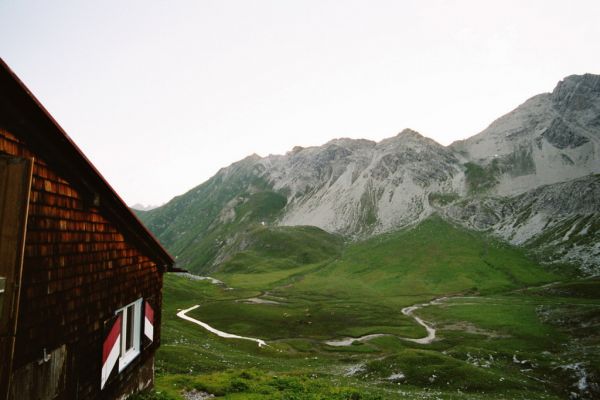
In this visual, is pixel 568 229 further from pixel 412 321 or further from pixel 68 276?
pixel 68 276

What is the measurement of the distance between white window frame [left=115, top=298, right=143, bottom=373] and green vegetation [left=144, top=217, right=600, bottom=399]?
3.02m

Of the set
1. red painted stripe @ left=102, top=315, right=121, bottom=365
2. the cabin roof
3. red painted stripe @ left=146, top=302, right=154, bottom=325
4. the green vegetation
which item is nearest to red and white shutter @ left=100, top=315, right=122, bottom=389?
red painted stripe @ left=102, top=315, right=121, bottom=365

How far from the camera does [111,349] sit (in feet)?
52.0

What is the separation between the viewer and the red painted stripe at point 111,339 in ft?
49.5

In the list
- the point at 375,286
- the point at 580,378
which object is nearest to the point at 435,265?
the point at 375,286

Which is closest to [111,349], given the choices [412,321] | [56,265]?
[56,265]

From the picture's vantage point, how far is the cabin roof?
910 cm

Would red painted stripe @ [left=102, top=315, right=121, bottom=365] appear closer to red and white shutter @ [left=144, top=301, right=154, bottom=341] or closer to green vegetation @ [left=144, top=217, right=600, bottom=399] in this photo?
red and white shutter @ [left=144, top=301, right=154, bottom=341]

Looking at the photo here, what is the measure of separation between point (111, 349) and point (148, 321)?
18.0 feet

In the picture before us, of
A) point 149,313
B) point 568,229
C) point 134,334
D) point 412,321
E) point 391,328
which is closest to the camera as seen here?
point 134,334

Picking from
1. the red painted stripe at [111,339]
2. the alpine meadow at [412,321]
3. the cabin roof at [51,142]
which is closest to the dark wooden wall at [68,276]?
the cabin roof at [51,142]

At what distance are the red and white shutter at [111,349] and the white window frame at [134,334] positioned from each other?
22.2 inches

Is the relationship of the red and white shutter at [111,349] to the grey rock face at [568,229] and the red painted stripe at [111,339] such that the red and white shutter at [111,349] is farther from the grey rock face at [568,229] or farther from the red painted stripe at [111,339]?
the grey rock face at [568,229]

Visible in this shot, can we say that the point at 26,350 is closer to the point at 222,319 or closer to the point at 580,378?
the point at 580,378
